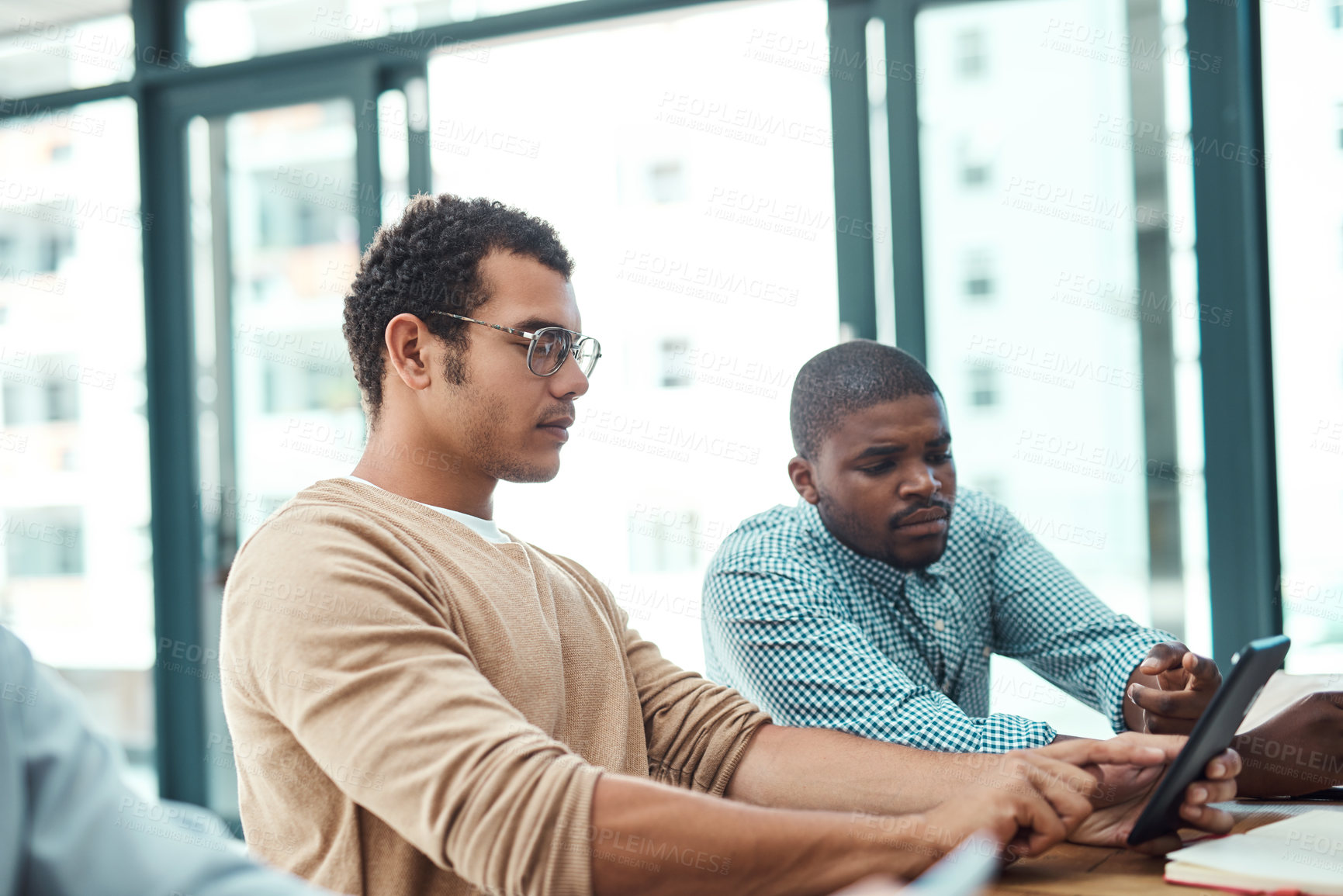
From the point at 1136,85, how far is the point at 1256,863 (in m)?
2.19

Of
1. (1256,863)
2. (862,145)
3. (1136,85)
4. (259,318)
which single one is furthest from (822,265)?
(1256,863)

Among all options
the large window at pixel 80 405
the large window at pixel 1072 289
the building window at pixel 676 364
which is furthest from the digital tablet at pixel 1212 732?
the large window at pixel 80 405

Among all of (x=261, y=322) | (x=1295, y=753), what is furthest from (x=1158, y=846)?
(x=261, y=322)

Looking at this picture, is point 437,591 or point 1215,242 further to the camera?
point 1215,242

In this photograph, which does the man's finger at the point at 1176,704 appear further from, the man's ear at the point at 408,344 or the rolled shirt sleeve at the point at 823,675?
the man's ear at the point at 408,344

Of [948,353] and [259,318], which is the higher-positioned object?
[259,318]

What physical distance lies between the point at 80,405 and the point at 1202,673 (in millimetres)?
3514

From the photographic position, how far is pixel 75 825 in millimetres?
688

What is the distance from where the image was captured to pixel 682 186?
120 inches

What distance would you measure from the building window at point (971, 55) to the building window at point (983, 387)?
782mm

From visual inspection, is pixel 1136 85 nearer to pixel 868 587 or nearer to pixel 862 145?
pixel 862 145

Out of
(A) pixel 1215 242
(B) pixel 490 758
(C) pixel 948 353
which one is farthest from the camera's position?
(C) pixel 948 353

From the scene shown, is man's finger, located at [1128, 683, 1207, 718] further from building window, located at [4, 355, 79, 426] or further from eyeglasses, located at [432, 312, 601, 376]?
building window, located at [4, 355, 79, 426]

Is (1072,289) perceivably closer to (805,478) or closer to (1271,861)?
(805,478)
